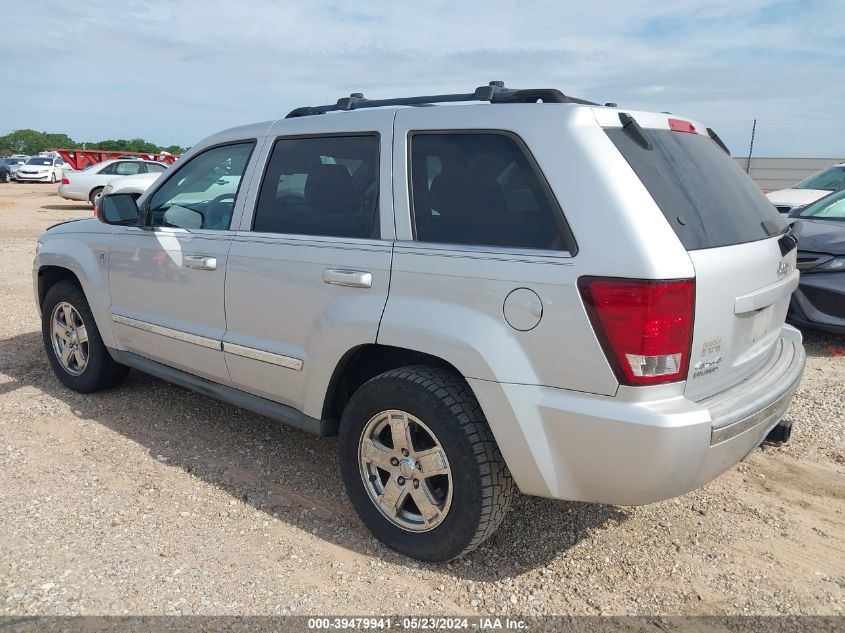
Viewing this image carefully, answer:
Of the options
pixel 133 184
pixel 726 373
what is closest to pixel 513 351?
pixel 726 373

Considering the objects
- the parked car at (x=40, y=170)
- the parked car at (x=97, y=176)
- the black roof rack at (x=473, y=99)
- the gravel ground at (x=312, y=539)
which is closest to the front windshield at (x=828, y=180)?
the gravel ground at (x=312, y=539)

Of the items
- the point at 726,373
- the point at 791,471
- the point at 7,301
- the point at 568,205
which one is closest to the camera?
the point at 568,205

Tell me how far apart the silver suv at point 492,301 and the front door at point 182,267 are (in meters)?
0.03

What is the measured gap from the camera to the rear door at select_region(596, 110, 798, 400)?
8.42 ft

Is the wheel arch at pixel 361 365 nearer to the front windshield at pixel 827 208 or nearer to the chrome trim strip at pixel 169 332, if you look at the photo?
the chrome trim strip at pixel 169 332

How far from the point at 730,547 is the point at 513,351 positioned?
153cm

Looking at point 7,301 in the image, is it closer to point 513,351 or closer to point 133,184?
point 513,351

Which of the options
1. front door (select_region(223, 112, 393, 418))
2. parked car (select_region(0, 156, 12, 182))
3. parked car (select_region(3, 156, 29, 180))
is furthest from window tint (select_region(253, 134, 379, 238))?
parked car (select_region(0, 156, 12, 182))

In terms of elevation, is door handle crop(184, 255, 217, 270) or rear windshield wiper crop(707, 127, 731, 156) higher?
rear windshield wiper crop(707, 127, 731, 156)

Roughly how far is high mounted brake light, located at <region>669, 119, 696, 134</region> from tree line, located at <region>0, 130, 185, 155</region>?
62538mm

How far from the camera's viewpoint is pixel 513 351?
8.64 feet

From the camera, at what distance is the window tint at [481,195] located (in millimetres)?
2686

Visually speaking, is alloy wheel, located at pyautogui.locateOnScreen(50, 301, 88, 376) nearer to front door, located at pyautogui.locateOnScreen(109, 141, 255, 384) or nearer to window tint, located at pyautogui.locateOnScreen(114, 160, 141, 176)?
front door, located at pyautogui.locateOnScreen(109, 141, 255, 384)

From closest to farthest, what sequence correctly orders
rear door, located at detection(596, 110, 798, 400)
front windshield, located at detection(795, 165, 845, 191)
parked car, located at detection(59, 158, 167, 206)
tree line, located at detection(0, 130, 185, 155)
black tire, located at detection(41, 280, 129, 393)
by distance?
1. rear door, located at detection(596, 110, 798, 400)
2. black tire, located at detection(41, 280, 129, 393)
3. front windshield, located at detection(795, 165, 845, 191)
4. parked car, located at detection(59, 158, 167, 206)
5. tree line, located at detection(0, 130, 185, 155)
